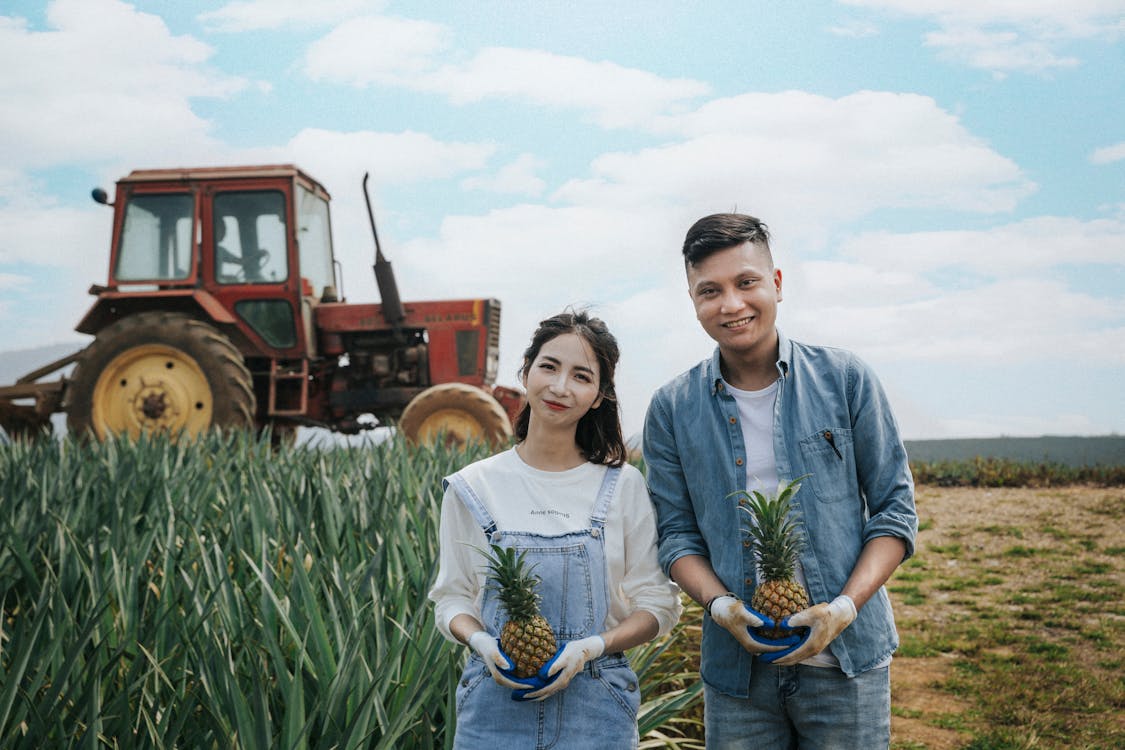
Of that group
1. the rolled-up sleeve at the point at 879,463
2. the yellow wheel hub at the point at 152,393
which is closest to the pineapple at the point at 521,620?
the rolled-up sleeve at the point at 879,463

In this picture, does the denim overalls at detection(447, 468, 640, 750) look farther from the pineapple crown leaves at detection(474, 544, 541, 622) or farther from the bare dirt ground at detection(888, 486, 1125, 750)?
the bare dirt ground at detection(888, 486, 1125, 750)

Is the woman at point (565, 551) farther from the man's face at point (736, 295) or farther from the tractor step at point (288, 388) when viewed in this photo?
the tractor step at point (288, 388)

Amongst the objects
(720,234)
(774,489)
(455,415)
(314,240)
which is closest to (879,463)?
(774,489)

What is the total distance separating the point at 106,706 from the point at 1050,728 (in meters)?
3.87

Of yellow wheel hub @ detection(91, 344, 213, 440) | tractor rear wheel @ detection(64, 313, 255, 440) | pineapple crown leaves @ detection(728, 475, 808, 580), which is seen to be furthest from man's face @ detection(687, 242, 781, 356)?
yellow wheel hub @ detection(91, 344, 213, 440)

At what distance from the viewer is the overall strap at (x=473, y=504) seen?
181cm

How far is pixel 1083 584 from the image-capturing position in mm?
7297

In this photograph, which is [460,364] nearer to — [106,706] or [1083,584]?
[1083,584]

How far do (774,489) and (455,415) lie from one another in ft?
22.5

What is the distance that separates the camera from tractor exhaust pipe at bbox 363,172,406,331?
9250 millimetres

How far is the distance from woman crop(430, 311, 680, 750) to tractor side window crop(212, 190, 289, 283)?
7.71 meters

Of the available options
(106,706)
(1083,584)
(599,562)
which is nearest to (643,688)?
(599,562)

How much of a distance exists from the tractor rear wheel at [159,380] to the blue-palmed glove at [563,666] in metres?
7.30

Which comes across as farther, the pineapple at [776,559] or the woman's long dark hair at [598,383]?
the woman's long dark hair at [598,383]
